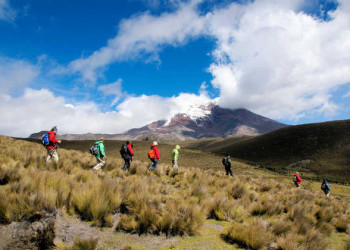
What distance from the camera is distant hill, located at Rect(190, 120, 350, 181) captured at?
2854 inches

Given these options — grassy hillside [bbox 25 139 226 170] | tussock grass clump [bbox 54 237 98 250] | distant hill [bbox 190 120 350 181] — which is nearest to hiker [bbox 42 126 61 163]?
tussock grass clump [bbox 54 237 98 250]

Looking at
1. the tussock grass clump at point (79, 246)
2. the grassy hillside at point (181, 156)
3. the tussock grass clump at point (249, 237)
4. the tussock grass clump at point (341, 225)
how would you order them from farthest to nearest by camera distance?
the grassy hillside at point (181, 156) < the tussock grass clump at point (341, 225) < the tussock grass clump at point (249, 237) < the tussock grass clump at point (79, 246)

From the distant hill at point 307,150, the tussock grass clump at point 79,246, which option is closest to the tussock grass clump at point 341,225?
the tussock grass clump at point 79,246

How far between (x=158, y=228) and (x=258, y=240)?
7.92 ft

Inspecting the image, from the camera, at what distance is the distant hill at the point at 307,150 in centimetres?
7249

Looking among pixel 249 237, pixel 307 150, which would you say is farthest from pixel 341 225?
pixel 307 150

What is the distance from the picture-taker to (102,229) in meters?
4.62

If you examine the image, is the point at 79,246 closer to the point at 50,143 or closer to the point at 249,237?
the point at 249,237

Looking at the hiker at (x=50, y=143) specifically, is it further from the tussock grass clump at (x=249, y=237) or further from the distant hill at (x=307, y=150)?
the distant hill at (x=307, y=150)

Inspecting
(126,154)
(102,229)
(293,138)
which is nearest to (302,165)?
(293,138)

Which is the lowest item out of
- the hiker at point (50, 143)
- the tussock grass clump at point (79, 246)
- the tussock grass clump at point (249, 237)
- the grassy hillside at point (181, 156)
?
the grassy hillside at point (181, 156)

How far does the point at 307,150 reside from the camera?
298 feet

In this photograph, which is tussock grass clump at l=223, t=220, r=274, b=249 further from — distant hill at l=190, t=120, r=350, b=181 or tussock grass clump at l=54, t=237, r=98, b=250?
distant hill at l=190, t=120, r=350, b=181

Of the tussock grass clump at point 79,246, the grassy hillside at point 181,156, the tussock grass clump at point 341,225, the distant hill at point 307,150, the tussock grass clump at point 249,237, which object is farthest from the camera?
the distant hill at point 307,150
